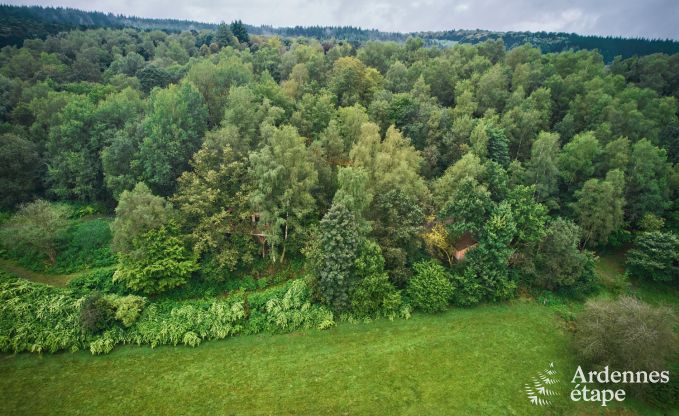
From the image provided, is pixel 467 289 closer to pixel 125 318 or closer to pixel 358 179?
pixel 358 179

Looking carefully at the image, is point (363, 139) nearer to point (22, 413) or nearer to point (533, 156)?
point (533, 156)

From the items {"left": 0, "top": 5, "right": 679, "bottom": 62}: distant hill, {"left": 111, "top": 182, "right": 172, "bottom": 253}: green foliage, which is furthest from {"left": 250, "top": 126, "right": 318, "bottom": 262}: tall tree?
{"left": 0, "top": 5, "right": 679, "bottom": 62}: distant hill

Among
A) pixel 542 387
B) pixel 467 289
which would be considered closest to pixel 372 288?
pixel 467 289

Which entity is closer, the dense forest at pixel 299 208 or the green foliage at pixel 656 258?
the dense forest at pixel 299 208

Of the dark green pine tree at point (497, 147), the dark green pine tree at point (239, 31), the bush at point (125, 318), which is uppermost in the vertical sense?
the dark green pine tree at point (239, 31)

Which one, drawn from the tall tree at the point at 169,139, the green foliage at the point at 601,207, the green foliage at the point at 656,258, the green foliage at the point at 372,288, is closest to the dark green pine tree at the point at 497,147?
the green foliage at the point at 601,207

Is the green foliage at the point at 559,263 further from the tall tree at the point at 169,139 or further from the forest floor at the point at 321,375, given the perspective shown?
the tall tree at the point at 169,139

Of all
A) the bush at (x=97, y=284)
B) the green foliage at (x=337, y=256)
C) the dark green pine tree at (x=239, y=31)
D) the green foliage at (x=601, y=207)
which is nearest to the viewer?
the green foliage at (x=337, y=256)
